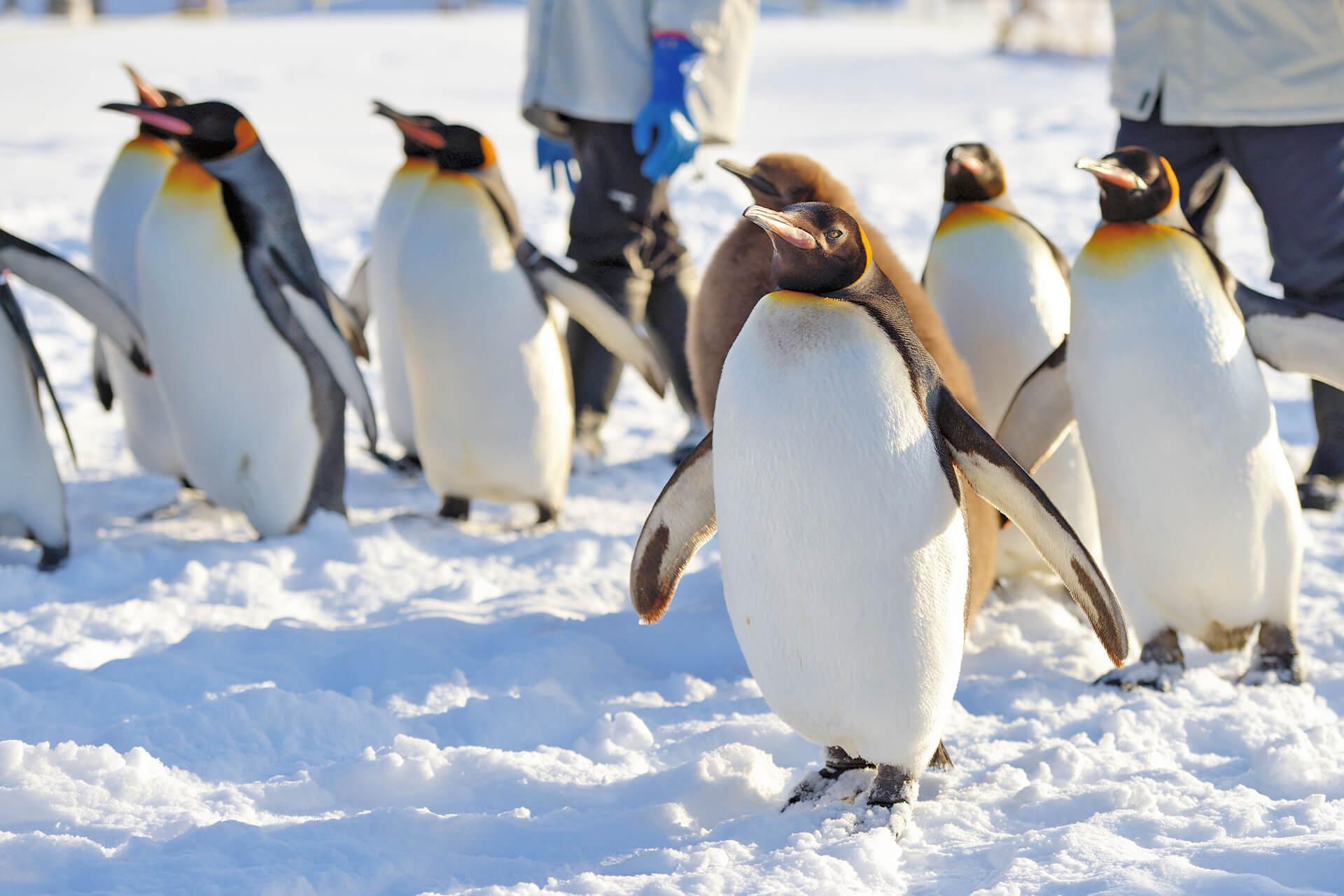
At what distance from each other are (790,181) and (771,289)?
21 cm

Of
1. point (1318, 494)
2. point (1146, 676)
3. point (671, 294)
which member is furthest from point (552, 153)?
point (1146, 676)

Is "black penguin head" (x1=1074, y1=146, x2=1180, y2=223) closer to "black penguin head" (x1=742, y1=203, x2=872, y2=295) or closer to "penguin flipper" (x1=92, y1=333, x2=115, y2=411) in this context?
"black penguin head" (x1=742, y1=203, x2=872, y2=295)

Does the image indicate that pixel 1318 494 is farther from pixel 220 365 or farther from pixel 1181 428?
pixel 220 365

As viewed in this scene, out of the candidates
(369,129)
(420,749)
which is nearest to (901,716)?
(420,749)

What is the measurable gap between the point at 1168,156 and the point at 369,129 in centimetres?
855

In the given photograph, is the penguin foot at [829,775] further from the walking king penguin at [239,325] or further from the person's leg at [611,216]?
the person's leg at [611,216]

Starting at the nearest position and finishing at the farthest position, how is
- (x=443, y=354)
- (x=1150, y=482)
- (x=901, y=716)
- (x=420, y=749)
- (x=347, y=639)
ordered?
(x=901, y=716) → (x=420, y=749) → (x=1150, y=482) → (x=347, y=639) → (x=443, y=354)

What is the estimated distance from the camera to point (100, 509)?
3.79m

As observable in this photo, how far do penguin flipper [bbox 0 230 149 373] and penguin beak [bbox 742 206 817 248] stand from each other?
6.19 feet

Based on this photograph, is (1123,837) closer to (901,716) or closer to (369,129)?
(901,716)

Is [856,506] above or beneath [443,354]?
above

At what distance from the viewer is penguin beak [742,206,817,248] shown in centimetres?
180

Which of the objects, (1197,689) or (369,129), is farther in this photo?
(369,129)

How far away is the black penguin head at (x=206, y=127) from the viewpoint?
316 centimetres
